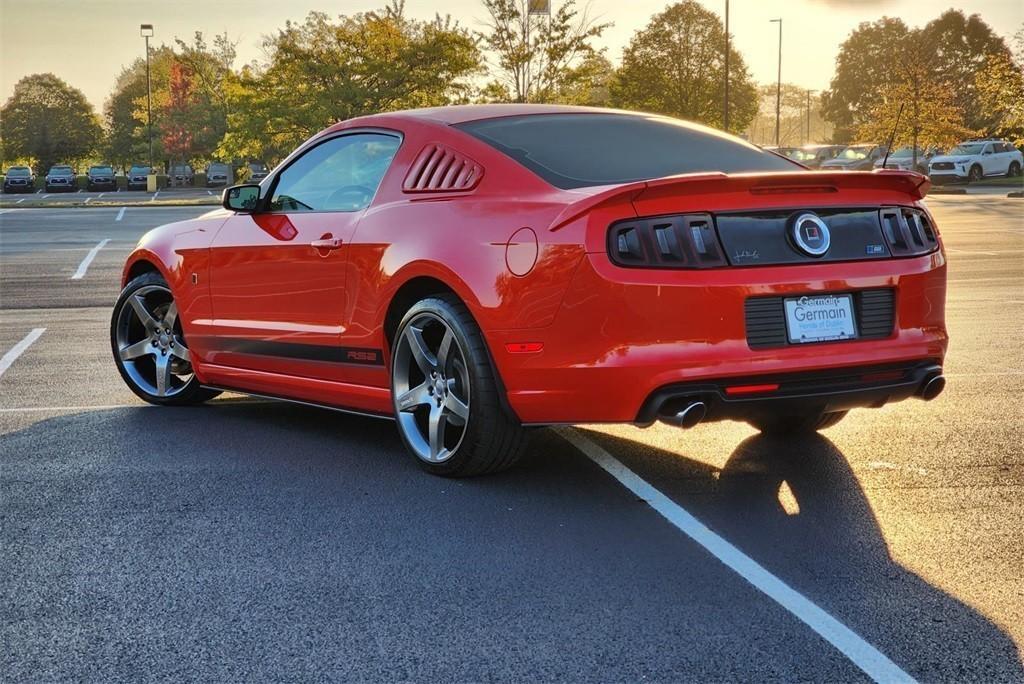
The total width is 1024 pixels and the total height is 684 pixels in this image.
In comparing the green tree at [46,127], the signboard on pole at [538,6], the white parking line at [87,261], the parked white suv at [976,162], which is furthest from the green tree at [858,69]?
the white parking line at [87,261]

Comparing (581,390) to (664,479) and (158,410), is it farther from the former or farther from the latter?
(158,410)

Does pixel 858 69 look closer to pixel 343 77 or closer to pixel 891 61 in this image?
pixel 891 61

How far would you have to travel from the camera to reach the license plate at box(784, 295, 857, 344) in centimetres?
485

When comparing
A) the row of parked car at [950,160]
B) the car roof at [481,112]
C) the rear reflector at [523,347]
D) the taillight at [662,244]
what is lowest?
the row of parked car at [950,160]

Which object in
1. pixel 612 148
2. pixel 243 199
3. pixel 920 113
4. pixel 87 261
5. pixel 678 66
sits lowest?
pixel 87 261

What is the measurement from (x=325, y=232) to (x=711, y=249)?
2.08 meters

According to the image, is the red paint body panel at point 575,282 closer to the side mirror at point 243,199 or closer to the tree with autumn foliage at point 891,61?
the side mirror at point 243,199

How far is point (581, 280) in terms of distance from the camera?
188 inches

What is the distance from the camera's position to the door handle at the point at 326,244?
5.98m

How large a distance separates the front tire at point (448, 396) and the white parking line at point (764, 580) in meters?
0.53

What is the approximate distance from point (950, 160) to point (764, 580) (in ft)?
165

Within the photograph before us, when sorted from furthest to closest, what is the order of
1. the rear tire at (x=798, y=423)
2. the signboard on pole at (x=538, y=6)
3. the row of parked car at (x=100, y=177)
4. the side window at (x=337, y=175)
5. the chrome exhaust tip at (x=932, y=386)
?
the row of parked car at (x=100, y=177) → the signboard on pole at (x=538, y=6) → the rear tire at (x=798, y=423) → the side window at (x=337, y=175) → the chrome exhaust tip at (x=932, y=386)

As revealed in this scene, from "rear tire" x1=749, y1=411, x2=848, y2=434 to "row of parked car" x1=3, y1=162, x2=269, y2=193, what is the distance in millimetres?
64003

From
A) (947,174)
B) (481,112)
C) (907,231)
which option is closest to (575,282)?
(907,231)
